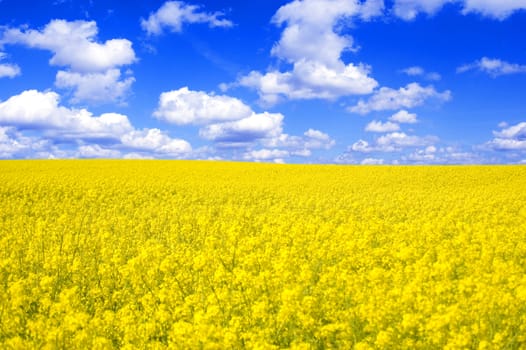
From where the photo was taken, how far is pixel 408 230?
37.3 feet

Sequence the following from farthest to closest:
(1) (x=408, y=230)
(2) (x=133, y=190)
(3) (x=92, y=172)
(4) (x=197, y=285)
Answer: (3) (x=92, y=172) → (2) (x=133, y=190) → (1) (x=408, y=230) → (4) (x=197, y=285)

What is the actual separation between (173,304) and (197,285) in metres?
1.03

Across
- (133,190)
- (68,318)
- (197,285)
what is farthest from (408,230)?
(133,190)

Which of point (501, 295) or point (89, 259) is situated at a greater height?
point (501, 295)

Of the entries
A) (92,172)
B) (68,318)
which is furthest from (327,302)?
(92,172)

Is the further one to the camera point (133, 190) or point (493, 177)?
point (493, 177)

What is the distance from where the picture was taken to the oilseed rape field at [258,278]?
16.5ft

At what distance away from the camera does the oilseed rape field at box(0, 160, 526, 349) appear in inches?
198

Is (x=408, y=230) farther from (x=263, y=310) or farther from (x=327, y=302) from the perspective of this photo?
(x=263, y=310)

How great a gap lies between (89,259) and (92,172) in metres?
22.0

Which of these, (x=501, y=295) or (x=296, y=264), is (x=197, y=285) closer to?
(x=296, y=264)

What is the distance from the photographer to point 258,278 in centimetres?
636

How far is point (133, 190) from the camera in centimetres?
2244

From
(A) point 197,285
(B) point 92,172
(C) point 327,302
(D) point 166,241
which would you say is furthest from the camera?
(B) point 92,172
